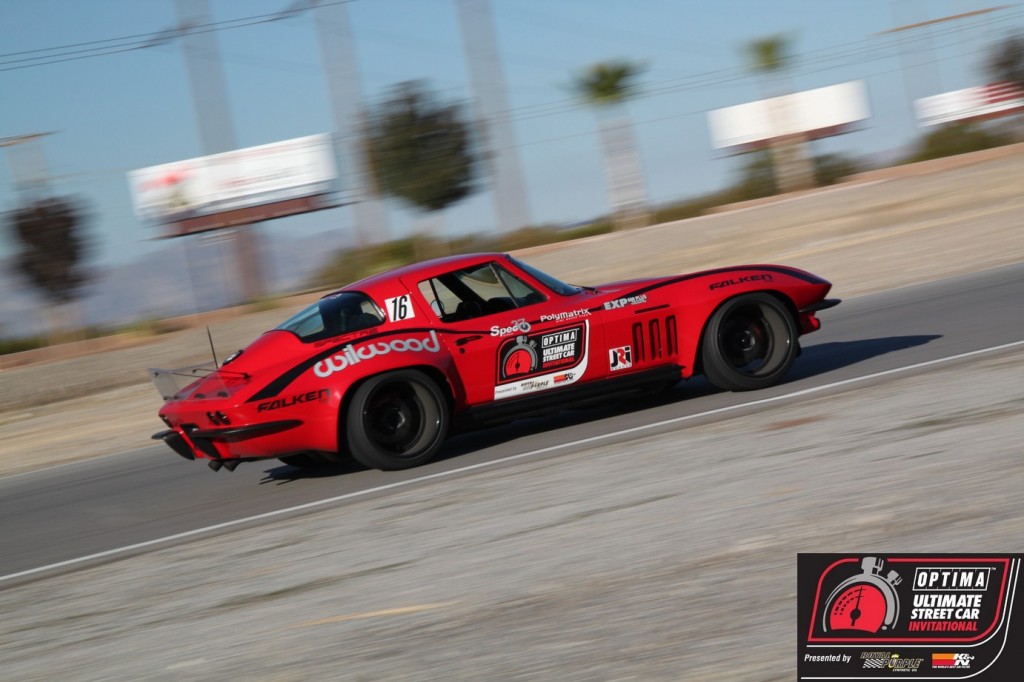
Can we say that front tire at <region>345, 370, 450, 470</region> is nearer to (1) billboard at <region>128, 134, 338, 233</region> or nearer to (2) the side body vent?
(2) the side body vent

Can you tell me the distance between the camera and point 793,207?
81.4ft

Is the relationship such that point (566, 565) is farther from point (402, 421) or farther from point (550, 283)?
point (550, 283)

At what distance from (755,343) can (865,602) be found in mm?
5520

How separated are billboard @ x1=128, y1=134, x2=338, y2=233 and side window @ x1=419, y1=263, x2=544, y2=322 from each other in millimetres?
36837

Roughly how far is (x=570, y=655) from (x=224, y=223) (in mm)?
42017

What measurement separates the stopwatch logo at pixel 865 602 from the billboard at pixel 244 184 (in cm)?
4200

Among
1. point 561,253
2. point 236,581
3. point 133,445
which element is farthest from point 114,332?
point 236,581

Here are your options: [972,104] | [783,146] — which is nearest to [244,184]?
[783,146]

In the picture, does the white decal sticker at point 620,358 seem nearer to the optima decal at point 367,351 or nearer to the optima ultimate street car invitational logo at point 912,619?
the optima decal at point 367,351

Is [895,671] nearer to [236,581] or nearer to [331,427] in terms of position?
[236,581]

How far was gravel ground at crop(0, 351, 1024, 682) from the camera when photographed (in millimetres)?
4137

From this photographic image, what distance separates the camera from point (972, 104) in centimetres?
7262

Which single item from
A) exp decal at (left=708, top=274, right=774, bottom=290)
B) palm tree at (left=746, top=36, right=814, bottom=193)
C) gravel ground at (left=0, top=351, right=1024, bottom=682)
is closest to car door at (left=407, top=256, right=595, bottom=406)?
gravel ground at (left=0, top=351, right=1024, bottom=682)

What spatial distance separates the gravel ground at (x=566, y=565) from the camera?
414 cm
